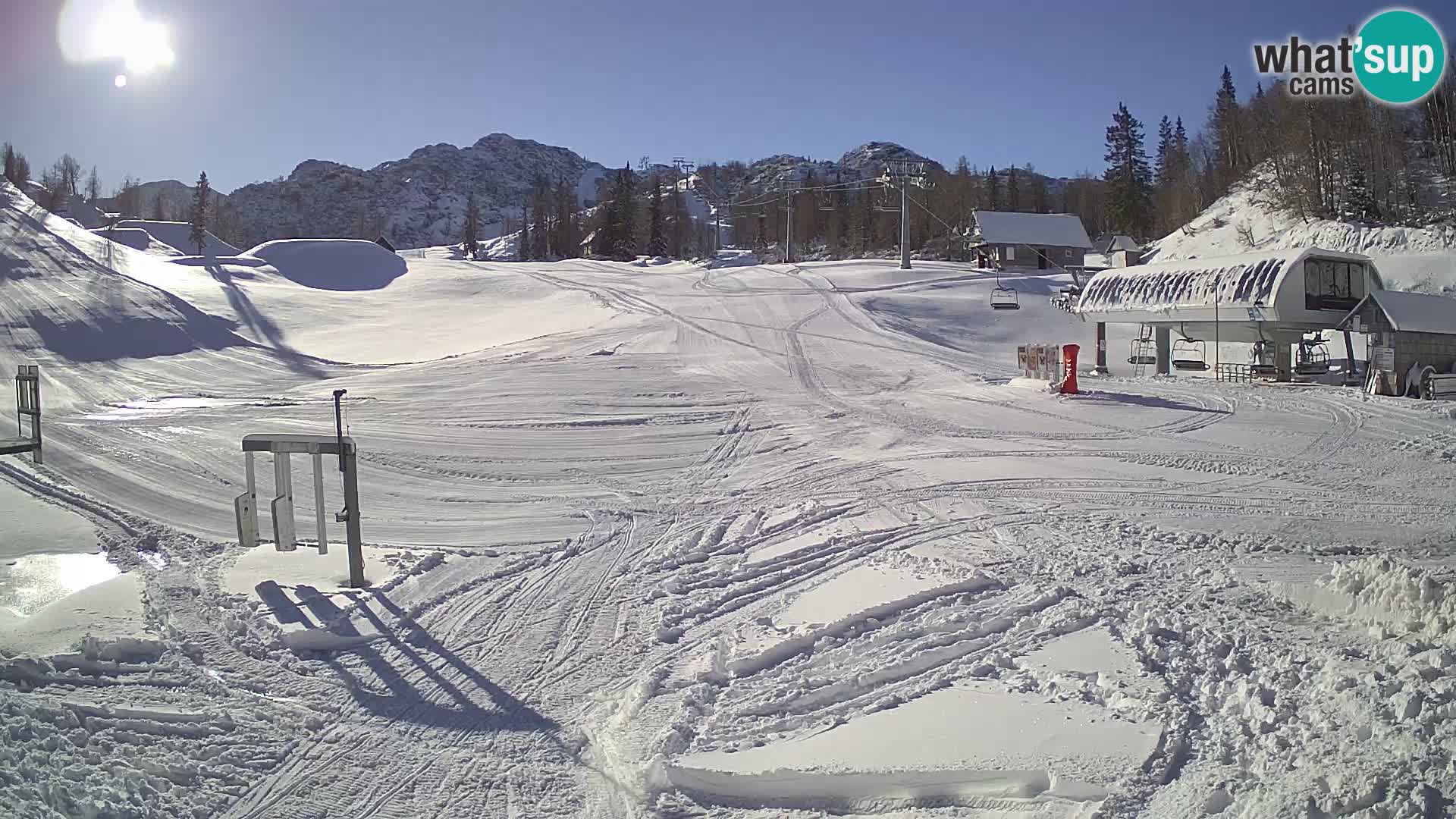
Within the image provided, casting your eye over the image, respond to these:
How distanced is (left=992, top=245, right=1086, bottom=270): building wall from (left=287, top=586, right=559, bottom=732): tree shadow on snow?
57.5m

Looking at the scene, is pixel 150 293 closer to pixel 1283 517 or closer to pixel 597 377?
pixel 597 377

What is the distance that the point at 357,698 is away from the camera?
5301 millimetres

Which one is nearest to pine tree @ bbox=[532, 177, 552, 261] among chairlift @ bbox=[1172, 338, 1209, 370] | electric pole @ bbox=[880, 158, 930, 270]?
electric pole @ bbox=[880, 158, 930, 270]

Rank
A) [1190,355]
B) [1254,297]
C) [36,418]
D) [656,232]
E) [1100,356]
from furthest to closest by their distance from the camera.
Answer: [656,232] < [1190,355] < [1100,356] < [1254,297] < [36,418]

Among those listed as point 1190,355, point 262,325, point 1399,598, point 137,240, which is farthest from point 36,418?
point 137,240

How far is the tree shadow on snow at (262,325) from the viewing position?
25969mm

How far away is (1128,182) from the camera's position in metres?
75.1

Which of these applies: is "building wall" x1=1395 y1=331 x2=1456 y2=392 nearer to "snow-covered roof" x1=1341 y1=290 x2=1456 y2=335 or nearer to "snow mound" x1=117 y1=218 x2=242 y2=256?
"snow-covered roof" x1=1341 y1=290 x2=1456 y2=335

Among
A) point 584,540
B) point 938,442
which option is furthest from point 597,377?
point 584,540

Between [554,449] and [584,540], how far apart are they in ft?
18.9

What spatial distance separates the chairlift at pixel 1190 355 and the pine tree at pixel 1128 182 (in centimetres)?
4596

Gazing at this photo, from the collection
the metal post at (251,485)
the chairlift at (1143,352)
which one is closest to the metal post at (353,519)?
the metal post at (251,485)

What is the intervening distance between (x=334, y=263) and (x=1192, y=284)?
46389 mm

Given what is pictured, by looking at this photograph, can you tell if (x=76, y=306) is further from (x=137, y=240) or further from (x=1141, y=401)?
(x=137, y=240)
